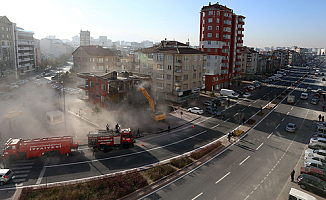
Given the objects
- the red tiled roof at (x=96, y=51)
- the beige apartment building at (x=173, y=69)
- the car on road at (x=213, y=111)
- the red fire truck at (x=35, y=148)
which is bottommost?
the red fire truck at (x=35, y=148)

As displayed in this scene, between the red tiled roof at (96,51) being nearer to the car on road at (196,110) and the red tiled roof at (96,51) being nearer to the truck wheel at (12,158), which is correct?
the car on road at (196,110)

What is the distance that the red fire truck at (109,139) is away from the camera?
28.5 metres

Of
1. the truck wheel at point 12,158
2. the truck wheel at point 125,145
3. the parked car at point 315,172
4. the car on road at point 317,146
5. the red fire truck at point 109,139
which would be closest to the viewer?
the parked car at point 315,172

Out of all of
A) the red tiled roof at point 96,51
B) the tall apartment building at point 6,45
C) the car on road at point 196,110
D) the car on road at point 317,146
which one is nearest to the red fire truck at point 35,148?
the car on road at point 196,110

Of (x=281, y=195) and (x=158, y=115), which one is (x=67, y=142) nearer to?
(x=158, y=115)

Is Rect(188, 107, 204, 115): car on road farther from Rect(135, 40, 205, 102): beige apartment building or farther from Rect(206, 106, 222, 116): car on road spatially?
Rect(135, 40, 205, 102): beige apartment building

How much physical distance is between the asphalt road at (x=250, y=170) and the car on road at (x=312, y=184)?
1611mm

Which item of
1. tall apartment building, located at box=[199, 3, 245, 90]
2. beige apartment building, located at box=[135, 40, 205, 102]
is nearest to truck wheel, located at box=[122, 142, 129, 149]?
beige apartment building, located at box=[135, 40, 205, 102]

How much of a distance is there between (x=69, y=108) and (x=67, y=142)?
956 inches

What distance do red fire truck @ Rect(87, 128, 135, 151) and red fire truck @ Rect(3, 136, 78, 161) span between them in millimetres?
2667

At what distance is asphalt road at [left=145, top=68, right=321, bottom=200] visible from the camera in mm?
20703

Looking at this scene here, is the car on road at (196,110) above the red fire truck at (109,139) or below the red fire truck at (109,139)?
above

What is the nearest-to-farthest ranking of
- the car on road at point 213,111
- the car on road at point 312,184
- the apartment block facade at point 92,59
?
the car on road at point 312,184 < the car on road at point 213,111 < the apartment block facade at point 92,59

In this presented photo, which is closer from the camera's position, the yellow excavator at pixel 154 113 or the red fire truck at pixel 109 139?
the red fire truck at pixel 109 139
